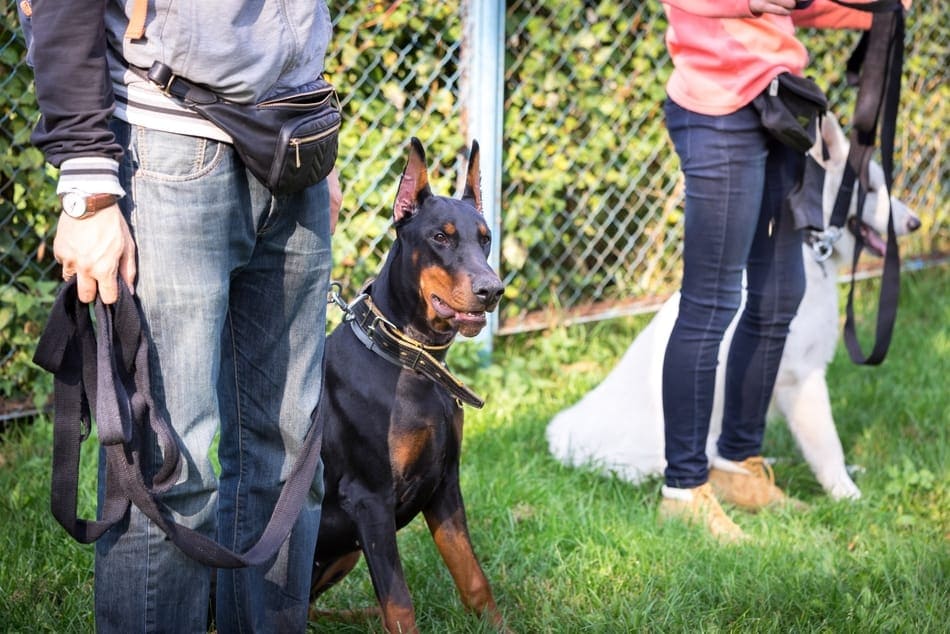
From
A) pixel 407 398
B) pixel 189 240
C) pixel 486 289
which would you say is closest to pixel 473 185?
pixel 486 289

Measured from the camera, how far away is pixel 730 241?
129 inches

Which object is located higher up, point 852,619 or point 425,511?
point 425,511

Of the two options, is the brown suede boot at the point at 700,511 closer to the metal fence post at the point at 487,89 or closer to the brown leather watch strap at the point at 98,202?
the metal fence post at the point at 487,89

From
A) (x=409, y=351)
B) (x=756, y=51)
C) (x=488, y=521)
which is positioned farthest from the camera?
(x=488, y=521)

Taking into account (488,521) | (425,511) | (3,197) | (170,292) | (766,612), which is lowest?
(488,521)

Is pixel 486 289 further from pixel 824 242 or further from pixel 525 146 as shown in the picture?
pixel 525 146

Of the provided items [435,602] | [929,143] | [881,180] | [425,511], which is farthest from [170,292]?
[929,143]

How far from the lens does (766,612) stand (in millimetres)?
2844

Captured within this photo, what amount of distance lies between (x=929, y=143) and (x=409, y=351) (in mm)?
5250

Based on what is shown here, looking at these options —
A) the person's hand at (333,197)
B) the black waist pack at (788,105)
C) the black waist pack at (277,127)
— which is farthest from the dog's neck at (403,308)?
the black waist pack at (788,105)

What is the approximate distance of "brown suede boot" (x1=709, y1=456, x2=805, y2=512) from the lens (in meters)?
3.81

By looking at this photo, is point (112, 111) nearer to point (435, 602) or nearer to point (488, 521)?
point (435, 602)

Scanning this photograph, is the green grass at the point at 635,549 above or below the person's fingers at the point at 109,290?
below

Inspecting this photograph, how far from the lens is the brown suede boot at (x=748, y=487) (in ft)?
12.5
